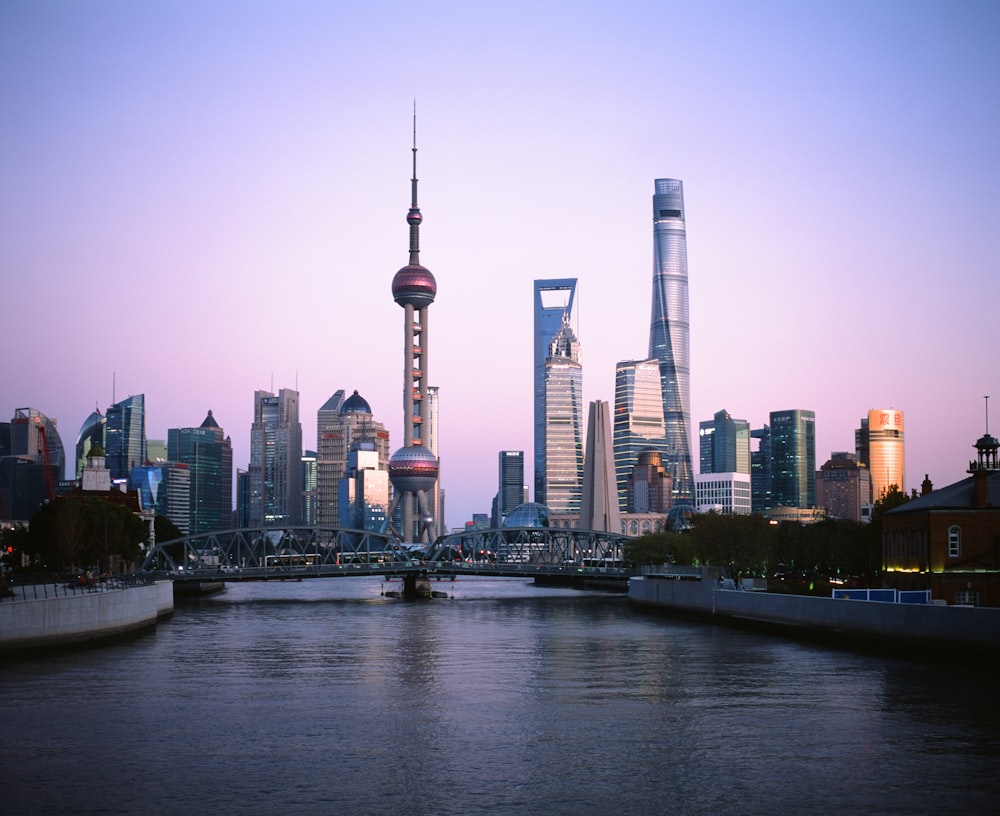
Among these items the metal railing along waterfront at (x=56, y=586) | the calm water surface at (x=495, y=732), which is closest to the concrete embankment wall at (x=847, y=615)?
the calm water surface at (x=495, y=732)

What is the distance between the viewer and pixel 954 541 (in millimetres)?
82938

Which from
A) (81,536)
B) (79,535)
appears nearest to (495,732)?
(79,535)

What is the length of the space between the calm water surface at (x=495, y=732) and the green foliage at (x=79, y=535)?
177 feet

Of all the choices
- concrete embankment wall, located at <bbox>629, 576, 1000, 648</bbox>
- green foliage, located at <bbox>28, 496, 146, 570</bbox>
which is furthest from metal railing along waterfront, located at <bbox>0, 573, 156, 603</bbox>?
concrete embankment wall, located at <bbox>629, 576, 1000, 648</bbox>

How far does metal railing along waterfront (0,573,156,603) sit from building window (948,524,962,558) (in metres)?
57.6

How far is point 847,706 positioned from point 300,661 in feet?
110

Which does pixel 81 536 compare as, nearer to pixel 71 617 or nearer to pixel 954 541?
pixel 71 617

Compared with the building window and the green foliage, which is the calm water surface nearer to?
the building window

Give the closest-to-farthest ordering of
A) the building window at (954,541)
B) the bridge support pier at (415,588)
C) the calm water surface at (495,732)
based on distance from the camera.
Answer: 1. the calm water surface at (495,732)
2. the building window at (954,541)
3. the bridge support pier at (415,588)

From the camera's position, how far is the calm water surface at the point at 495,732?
34312 mm

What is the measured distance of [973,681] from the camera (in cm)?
5688

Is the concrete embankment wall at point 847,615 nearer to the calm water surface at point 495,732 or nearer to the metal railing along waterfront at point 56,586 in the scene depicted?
the calm water surface at point 495,732

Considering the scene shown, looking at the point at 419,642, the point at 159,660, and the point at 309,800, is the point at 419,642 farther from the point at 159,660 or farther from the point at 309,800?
the point at 309,800

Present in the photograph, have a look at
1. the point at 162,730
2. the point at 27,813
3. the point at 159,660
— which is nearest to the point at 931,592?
the point at 159,660
